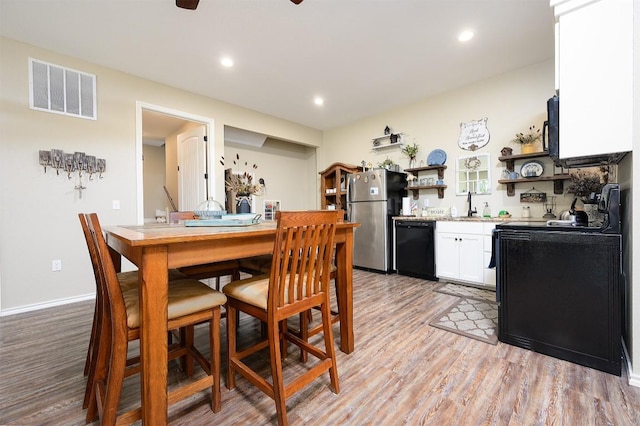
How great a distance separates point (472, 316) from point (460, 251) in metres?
1.12

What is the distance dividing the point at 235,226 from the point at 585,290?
2232 mm

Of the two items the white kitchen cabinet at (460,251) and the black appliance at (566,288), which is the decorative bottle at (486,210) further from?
the black appliance at (566,288)

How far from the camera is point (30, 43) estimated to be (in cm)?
273

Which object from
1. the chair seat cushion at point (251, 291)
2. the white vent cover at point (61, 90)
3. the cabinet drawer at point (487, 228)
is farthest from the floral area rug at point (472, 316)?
the white vent cover at point (61, 90)

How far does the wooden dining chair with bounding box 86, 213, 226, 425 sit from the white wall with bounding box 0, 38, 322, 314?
2.39m

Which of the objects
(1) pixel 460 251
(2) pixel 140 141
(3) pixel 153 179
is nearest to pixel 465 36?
(1) pixel 460 251

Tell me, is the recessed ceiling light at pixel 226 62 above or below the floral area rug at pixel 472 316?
above

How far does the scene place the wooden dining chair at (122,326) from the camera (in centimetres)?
107

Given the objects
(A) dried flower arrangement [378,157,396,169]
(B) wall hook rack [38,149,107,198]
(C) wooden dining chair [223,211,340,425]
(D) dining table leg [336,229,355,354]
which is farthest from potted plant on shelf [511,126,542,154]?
(B) wall hook rack [38,149,107,198]

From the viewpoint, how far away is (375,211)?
4.14 meters

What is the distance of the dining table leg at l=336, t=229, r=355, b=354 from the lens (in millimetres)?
1837

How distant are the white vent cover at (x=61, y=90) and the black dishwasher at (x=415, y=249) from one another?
14.0 feet

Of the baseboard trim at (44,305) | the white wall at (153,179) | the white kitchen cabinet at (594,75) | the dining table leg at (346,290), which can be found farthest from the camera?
the white wall at (153,179)

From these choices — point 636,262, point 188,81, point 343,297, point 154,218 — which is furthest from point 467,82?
point 154,218
